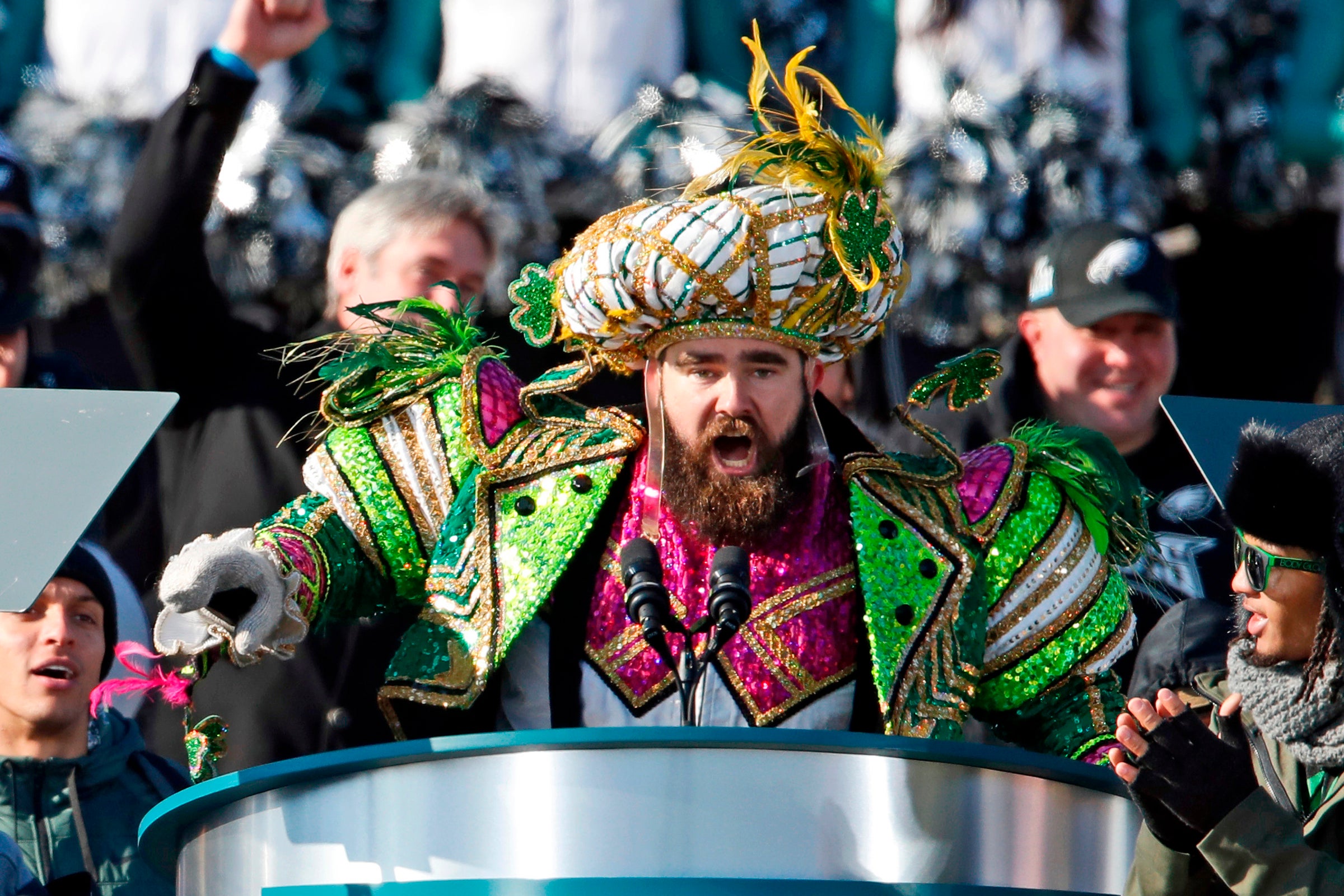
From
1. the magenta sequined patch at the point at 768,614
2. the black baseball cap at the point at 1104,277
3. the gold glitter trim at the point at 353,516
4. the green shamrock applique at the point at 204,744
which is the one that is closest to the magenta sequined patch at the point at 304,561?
the gold glitter trim at the point at 353,516

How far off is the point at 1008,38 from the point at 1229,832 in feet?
9.62

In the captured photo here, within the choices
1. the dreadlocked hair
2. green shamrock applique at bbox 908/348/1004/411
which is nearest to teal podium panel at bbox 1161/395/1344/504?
the dreadlocked hair

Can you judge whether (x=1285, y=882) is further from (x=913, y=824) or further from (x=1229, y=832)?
(x=913, y=824)

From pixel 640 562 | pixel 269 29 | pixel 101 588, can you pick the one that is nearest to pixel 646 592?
pixel 640 562

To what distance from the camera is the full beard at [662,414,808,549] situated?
3.18 metres

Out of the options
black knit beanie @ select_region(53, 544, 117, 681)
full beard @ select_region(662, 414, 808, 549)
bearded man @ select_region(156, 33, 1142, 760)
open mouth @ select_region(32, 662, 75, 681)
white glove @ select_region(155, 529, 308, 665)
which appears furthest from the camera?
black knit beanie @ select_region(53, 544, 117, 681)

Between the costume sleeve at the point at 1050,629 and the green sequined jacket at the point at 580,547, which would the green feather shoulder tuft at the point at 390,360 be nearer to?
the green sequined jacket at the point at 580,547

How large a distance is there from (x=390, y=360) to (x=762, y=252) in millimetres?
668

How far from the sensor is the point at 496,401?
3.31 metres

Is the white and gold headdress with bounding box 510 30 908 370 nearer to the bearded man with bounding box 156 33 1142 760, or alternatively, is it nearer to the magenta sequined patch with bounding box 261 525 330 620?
the bearded man with bounding box 156 33 1142 760

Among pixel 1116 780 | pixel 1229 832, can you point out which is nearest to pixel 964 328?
pixel 1116 780

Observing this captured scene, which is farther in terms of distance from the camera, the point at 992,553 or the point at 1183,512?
the point at 1183,512

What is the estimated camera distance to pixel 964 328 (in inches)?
178

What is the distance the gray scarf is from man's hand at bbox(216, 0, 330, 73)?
275cm
